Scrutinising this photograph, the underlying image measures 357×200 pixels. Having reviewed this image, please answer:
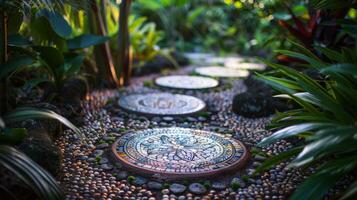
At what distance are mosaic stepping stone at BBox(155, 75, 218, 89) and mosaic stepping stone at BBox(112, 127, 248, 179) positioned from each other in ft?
4.10

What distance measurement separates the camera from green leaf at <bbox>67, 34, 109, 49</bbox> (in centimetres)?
281

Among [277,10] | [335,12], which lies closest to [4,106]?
[335,12]

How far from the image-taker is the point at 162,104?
3.15 metres

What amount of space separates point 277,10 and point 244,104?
4.46 ft

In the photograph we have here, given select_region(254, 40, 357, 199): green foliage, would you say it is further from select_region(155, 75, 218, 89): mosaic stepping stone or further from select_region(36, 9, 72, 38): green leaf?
select_region(155, 75, 218, 89): mosaic stepping stone

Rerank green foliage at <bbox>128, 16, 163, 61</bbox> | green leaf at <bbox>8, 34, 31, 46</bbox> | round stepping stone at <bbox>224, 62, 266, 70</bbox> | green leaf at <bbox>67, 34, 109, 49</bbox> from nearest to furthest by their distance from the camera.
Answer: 1. green leaf at <bbox>8, 34, 31, 46</bbox>
2. green leaf at <bbox>67, 34, 109, 49</bbox>
3. green foliage at <bbox>128, 16, 163, 61</bbox>
4. round stepping stone at <bbox>224, 62, 266, 70</bbox>

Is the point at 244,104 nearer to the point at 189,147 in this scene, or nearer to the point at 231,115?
the point at 231,115

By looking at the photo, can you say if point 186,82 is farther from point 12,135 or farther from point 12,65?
point 12,135

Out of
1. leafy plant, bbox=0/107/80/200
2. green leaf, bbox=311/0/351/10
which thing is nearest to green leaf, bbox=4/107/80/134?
leafy plant, bbox=0/107/80/200

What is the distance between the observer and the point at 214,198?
68.6 inches

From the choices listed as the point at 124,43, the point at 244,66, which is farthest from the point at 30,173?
the point at 244,66

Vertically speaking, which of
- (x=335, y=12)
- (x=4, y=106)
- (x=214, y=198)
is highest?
(x=335, y=12)

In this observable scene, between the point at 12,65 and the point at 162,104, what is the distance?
147 centimetres

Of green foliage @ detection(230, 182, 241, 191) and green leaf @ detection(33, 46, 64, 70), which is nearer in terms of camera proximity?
green foliage @ detection(230, 182, 241, 191)
